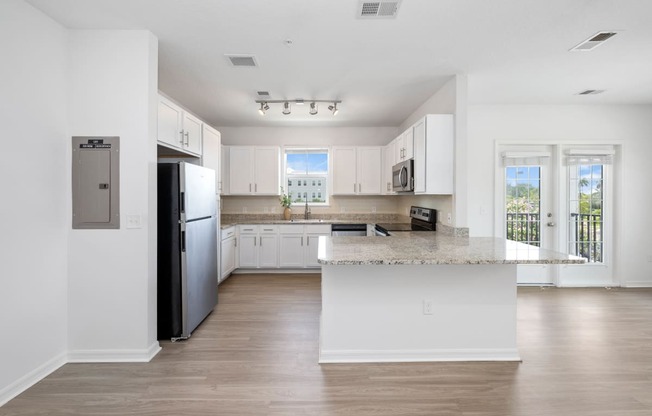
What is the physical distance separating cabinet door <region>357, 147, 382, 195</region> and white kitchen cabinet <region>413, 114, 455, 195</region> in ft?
7.26


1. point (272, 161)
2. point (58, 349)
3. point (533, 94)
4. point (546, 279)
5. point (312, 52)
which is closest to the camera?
point (58, 349)

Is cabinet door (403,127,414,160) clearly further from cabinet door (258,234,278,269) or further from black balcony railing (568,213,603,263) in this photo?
black balcony railing (568,213,603,263)

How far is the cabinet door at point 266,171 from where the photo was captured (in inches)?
237

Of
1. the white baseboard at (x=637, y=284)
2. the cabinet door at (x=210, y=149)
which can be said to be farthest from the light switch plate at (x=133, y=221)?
the white baseboard at (x=637, y=284)

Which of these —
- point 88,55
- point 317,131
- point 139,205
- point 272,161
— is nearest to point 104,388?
point 139,205

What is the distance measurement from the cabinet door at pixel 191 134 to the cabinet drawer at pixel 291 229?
2.08 meters

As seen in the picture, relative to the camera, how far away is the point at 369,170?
606 cm

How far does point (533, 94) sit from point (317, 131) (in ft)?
11.0

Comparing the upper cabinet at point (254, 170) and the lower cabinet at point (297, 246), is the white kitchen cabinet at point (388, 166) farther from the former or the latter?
the upper cabinet at point (254, 170)

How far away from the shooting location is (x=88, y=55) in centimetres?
271

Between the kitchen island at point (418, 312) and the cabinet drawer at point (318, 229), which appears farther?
the cabinet drawer at point (318, 229)

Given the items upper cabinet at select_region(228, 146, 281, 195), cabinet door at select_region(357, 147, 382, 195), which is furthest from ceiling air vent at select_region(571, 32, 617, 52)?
upper cabinet at select_region(228, 146, 281, 195)

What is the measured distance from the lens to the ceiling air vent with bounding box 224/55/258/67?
3.21 metres

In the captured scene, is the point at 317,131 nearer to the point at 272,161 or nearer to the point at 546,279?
the point at 272,161
